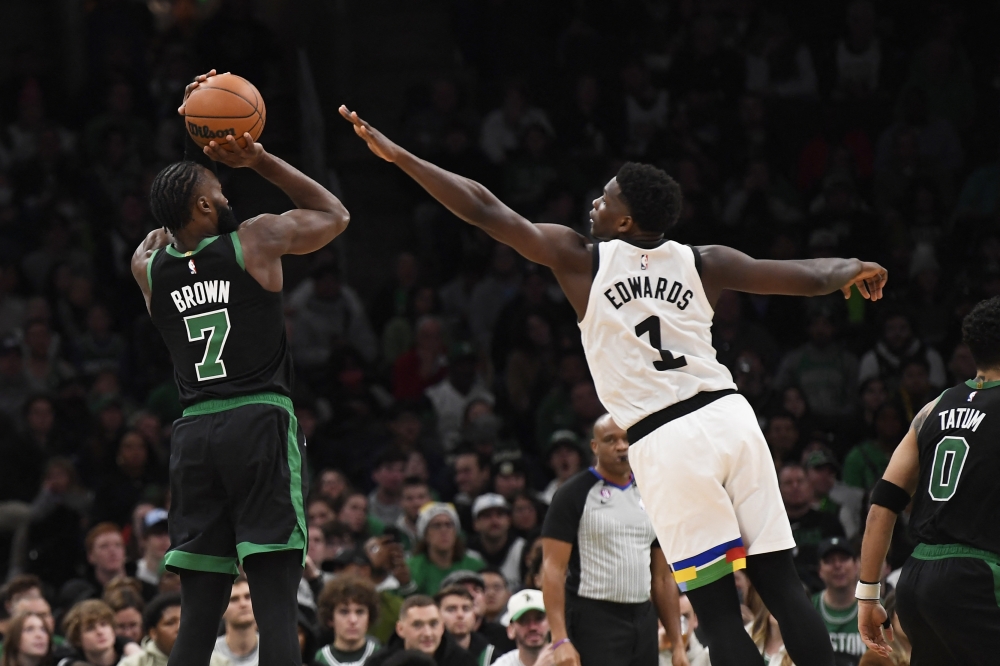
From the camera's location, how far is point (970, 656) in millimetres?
5473

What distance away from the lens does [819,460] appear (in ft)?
36.9

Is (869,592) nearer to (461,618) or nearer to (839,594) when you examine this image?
(839,594)

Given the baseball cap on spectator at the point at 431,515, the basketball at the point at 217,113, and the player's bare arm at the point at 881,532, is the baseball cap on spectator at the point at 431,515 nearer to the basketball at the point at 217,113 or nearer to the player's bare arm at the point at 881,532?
the player's bare arm at the point at 881,532

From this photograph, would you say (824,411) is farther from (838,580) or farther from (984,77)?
(984,77)

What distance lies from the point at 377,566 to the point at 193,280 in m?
5.55

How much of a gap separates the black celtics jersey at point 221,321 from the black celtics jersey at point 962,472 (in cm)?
262

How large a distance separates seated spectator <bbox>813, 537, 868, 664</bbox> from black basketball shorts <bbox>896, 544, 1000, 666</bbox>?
11.7 feet

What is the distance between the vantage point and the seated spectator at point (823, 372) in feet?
41.2

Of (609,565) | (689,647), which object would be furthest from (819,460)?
(609,565)

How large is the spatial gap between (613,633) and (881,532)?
8.01 ft

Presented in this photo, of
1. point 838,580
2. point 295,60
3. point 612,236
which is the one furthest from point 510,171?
point 612,236

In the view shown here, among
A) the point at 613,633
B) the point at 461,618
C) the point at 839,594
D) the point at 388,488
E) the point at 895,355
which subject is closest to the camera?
the point at 613,633

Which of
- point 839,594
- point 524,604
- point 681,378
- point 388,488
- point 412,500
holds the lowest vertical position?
point 839,594

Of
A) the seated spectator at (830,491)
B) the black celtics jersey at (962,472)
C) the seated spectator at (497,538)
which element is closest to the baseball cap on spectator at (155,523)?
the seated spectator at (497,538)
